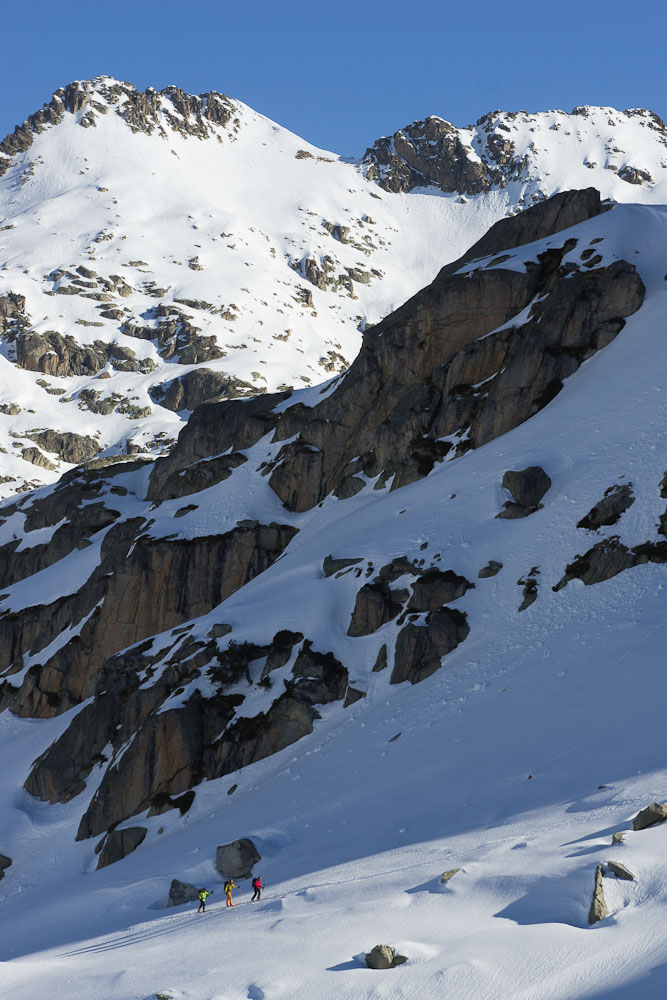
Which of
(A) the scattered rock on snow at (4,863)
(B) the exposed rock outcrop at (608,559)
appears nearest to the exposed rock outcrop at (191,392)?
(A) the scattered rock on snow at (4,863)

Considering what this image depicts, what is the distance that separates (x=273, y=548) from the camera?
64.9 meters

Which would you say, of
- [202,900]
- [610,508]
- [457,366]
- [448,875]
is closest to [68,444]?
[457,366]

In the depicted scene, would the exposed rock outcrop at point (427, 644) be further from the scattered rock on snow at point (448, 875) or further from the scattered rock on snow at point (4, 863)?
the scattered rock on snow at point (4, 863)

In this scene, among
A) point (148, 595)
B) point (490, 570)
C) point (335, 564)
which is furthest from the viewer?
point (148, 595)

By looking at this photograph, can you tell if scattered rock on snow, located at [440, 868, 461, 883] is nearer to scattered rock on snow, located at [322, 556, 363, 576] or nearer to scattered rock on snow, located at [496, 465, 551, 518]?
scattered rock on snow, located at [496, 465, 551, 518]

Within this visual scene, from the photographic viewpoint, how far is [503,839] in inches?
960

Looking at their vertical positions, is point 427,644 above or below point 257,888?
above

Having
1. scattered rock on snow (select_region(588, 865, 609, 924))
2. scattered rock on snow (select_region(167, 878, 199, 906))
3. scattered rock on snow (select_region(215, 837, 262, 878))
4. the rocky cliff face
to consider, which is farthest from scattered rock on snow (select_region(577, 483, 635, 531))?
scattered rock on snow (select_region(588, 865, 609, 924))

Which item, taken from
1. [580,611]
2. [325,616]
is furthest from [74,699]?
[580,611]

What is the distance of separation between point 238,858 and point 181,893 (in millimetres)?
2278

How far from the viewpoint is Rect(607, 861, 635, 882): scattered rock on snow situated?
60.6 feet

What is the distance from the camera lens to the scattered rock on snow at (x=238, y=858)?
108 feet

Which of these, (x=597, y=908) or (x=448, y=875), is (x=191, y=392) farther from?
(x=597, y=908)

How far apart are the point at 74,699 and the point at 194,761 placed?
21646 millimetres
